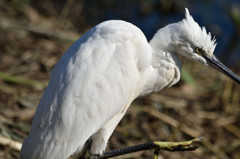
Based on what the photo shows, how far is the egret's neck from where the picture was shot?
3.11 meters

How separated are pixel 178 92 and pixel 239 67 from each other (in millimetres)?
2131

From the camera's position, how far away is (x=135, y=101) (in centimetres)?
514

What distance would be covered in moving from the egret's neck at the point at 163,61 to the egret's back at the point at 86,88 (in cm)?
11

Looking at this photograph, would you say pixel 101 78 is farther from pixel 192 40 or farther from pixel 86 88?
pixel 192 40

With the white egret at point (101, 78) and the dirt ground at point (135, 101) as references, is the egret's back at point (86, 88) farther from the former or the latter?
the dirt ground at point (135, 101)

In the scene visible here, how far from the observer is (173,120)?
187 inches

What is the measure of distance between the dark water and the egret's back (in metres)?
4.65

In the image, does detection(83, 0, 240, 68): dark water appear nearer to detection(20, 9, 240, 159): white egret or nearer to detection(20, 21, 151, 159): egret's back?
detection(20, 9, 240, 159): white egret

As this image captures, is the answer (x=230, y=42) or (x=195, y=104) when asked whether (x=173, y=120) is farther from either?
(x=230, y=42)

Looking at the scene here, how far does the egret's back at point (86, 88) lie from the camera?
111 inches

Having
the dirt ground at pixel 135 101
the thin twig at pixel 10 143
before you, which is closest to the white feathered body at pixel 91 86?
the thin twig at pixel 10 143

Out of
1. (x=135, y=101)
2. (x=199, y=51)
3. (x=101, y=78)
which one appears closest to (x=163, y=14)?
(x=135, y=101)

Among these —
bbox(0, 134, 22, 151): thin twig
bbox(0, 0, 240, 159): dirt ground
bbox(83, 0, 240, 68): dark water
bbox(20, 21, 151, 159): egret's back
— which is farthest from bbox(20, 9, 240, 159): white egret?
bbox(83, 0, 240, 68): dark water

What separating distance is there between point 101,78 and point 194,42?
767 mm
